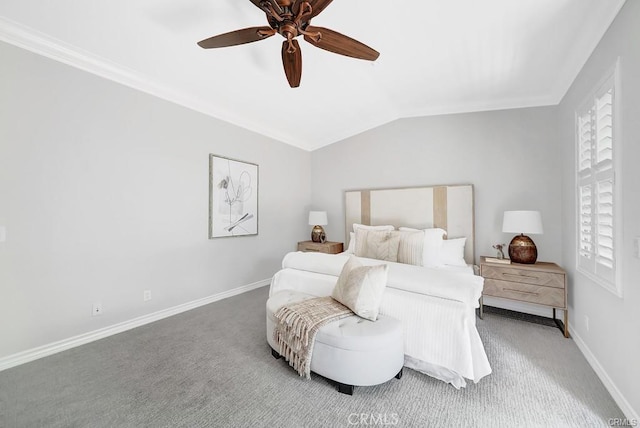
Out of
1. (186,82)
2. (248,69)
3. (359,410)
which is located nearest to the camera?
(359,410)

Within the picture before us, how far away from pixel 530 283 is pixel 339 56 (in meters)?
3.14

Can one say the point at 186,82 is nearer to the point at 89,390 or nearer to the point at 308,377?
the point at 89,390

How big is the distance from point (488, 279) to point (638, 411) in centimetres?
160

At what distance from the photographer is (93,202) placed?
2572 millimetres

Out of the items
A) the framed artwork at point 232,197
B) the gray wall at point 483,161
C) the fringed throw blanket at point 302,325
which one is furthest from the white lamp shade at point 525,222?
the framed artwork at point 232,197

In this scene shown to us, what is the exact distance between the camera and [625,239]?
66.2 inches

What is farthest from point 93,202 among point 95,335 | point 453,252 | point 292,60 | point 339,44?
point 453,252

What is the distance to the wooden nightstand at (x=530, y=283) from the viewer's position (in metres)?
2.73

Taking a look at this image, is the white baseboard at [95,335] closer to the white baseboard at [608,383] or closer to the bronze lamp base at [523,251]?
the bronze lamp base at [523,251]

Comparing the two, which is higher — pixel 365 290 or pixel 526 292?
pixel 365 290

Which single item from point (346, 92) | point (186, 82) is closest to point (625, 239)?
point (346, 92)

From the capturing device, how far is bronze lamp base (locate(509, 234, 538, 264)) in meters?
3.04

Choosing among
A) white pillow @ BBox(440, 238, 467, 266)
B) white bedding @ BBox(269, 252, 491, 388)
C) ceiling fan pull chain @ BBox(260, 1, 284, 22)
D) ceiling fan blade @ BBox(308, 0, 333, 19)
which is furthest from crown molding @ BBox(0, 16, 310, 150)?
white pillow @ BBox(440, 238, 467, 266)

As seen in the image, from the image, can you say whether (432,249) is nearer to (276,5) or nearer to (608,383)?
(608,383)
